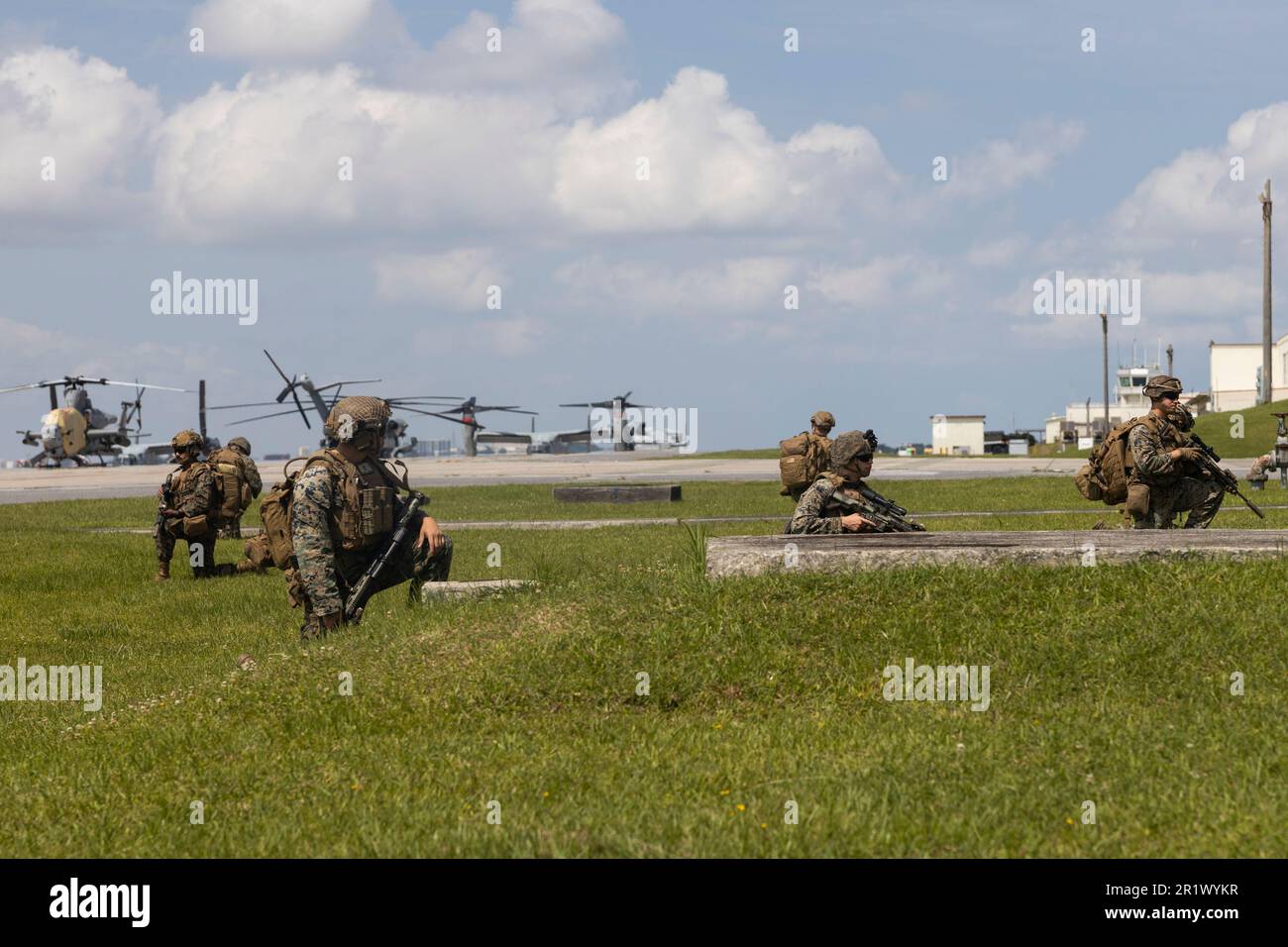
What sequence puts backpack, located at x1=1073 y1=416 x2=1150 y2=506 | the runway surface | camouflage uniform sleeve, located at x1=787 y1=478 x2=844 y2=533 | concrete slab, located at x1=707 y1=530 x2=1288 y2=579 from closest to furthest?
concrete slab, located at x1=707 y1=530 x2=1288 y2=579, camouflage uniform sleeve, located at x1=787 y1=478 x2=844 y2=533, backpack, located at x1=1073 y1=416 x2=1150 y2=506, the runway surface

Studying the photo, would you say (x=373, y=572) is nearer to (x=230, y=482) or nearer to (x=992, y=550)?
(x=992, y=550)

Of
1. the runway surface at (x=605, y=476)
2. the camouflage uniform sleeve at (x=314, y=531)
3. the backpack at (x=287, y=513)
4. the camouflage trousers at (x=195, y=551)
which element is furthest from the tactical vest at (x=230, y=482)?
the runway surface at (x=605, y=476)

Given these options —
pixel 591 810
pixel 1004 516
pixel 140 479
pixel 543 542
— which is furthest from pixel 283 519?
pixel 140 479

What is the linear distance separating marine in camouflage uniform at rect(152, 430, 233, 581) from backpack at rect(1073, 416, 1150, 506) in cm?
937

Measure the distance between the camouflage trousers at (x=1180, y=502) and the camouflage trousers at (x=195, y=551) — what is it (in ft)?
32.5

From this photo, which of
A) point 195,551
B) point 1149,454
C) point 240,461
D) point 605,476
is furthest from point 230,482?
point 605,476

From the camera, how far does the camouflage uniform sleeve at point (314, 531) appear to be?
9.58 meters

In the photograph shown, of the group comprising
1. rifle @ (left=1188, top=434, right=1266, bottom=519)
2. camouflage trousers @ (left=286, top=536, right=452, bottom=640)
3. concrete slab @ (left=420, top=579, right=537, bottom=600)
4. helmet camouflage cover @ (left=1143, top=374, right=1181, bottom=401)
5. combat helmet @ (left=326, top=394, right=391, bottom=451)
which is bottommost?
concrete slab @ (left=420, top=579, right=537, bottom=600)

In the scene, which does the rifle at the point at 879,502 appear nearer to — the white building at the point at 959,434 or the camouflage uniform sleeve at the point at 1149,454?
the camouflage uniform sleeve at the point at 1149,454

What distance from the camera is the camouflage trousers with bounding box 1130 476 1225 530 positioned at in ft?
41.4

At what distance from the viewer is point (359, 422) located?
31.8ft

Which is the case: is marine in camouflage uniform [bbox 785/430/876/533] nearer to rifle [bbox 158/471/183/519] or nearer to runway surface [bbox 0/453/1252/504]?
rifle [bbox 158/471/183/519]

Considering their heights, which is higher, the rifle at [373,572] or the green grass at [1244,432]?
the green grass at [1244,432]

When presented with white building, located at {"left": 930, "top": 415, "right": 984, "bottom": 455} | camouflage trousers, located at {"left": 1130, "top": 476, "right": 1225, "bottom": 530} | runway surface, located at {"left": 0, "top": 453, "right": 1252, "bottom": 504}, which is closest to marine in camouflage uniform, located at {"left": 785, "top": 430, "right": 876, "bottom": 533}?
camouflage trousers, located at {"left": 1130, "top": 476, "right": 1225, "bottom": 530}
